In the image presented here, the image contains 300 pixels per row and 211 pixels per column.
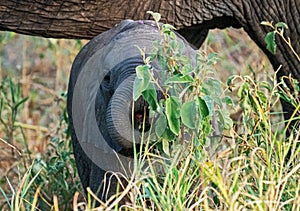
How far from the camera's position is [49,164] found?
393 centimetres

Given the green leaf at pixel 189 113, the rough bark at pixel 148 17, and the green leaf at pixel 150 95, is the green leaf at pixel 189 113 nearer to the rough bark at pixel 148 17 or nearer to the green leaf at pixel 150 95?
the green leaf at pixel 150 95

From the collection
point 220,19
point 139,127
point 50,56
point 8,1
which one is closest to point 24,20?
point 8,1

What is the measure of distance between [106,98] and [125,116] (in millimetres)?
291

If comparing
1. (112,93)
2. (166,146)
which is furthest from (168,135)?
(112,93)

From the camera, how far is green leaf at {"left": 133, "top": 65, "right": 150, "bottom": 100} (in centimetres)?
275

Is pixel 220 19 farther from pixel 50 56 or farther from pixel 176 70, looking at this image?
pixel 50 56

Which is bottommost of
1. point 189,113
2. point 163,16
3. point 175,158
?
point 175,158

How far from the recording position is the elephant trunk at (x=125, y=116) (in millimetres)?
2902

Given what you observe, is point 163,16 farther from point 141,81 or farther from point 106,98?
point 141,81

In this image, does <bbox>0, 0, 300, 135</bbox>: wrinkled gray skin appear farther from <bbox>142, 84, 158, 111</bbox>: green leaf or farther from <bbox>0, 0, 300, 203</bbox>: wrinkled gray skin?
<bbox>142, 84, 158, 111</bbox>: green leaf

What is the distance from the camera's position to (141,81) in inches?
109

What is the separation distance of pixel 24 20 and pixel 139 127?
1.03 meters

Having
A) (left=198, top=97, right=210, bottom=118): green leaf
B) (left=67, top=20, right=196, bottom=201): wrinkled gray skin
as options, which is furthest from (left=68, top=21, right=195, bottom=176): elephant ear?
(left=198, top=97, right=210, bottom=118): green leaf

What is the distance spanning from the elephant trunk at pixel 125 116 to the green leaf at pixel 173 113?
5.0 inches
